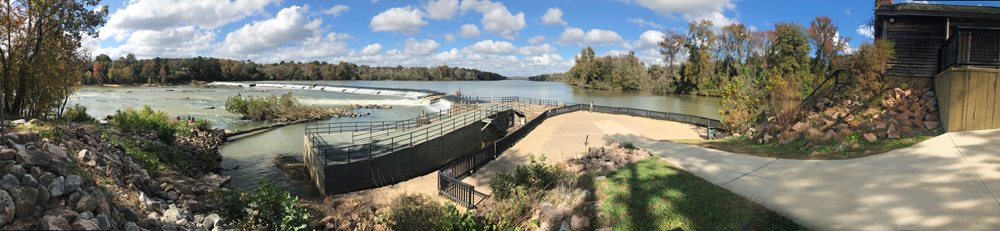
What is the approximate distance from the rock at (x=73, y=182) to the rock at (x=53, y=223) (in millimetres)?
1355

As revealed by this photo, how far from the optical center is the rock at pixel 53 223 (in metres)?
4.73

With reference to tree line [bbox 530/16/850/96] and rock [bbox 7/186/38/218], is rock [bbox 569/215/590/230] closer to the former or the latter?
rock [bbox 7/186/38/218]

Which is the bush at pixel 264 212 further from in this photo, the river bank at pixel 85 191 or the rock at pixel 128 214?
the rock at pixel 128 214

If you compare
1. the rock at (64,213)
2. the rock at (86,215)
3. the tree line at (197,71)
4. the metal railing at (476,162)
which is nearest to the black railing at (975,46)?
the metal railing at (476,162)

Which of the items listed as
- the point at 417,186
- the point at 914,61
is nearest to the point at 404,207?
the point at 417,186

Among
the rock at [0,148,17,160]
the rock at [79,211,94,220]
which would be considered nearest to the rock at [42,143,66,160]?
the rock at [0,148,17,160]

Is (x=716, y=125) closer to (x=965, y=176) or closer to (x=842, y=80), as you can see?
(x=842, y=80)

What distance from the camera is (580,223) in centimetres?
712

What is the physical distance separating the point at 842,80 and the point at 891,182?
1044 cm

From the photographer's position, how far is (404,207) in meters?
8.59

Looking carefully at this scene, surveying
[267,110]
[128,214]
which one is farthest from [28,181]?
[267,110]

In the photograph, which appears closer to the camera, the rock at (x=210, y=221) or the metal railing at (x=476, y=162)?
the rock at (x=210, y=221)

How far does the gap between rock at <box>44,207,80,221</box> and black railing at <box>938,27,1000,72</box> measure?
54.0 ft

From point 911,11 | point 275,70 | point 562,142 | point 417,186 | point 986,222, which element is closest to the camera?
point 986,222
